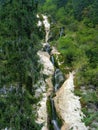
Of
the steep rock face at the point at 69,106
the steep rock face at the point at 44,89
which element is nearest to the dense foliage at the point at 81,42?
the steep rock face at the point at 69,106

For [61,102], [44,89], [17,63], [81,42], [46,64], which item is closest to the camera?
[17,63]

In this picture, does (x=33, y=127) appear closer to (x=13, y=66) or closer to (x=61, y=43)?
(x=13, y=66)

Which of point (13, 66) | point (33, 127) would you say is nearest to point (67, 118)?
point (33, 127)

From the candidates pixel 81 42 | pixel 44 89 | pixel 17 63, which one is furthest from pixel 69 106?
pixel 81 42

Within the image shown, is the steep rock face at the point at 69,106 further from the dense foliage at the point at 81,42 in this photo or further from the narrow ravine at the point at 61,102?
the dense foliage at the point at 81,42

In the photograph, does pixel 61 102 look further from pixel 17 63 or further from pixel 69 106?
pixel 17 63

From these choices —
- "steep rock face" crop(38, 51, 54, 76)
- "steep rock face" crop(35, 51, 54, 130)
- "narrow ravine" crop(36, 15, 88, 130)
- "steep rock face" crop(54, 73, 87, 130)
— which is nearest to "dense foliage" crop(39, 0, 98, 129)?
"steep rock face" crop(54, 73, 87, 130)
